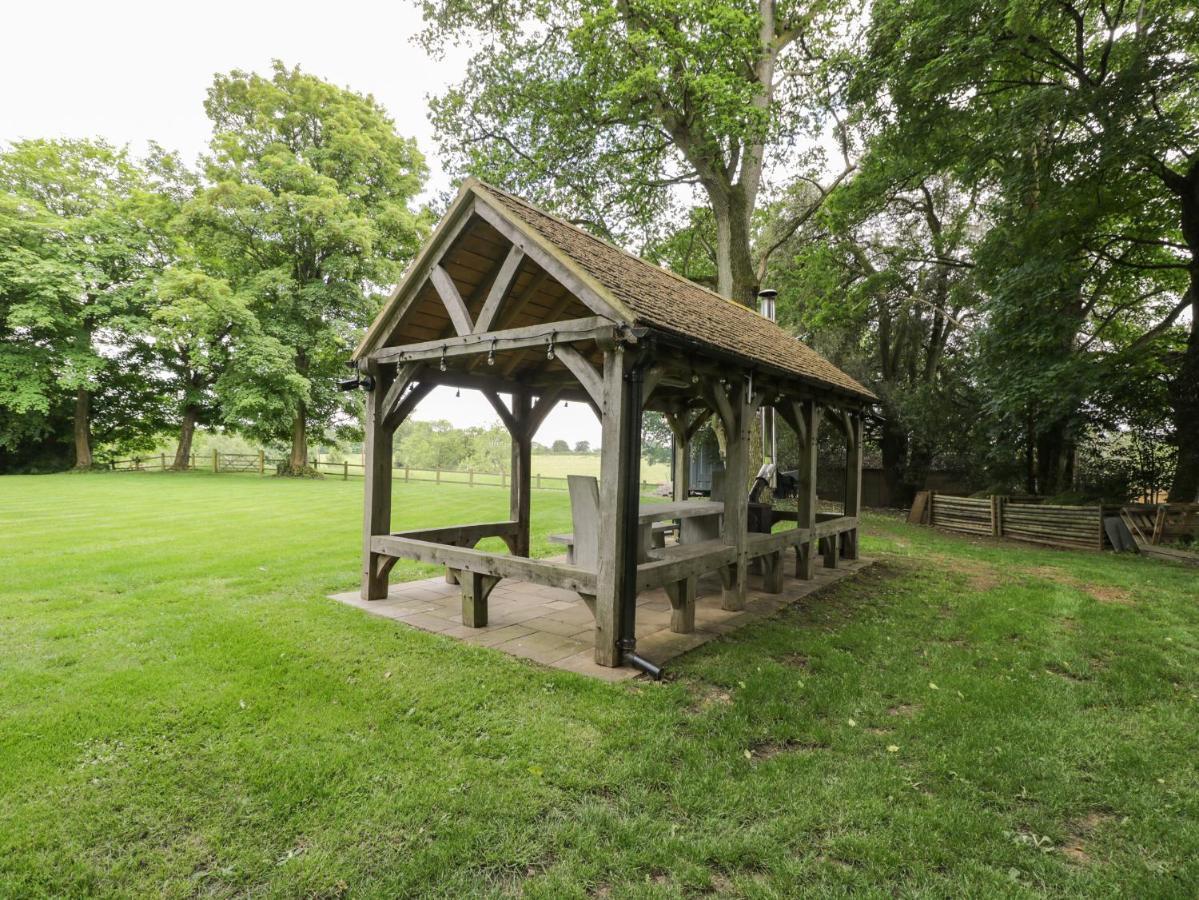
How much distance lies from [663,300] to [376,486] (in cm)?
369

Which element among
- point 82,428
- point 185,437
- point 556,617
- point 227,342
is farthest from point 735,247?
point 82,428

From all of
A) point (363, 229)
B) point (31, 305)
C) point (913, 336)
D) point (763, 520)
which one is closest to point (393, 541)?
point (763, 520)

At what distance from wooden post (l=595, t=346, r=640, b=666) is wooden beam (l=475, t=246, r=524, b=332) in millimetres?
1370

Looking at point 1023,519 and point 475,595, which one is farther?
point 1023,519

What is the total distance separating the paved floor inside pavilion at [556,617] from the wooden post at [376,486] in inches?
9.8

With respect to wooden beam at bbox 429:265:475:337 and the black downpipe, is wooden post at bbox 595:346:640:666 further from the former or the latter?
wooden beam at bbox 429:265:475:337

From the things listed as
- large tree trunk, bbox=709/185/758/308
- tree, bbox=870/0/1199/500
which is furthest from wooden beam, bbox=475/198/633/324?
large tree trunk, bbox=709/185/758/308

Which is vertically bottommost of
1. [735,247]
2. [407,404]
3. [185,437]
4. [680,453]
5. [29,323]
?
[680,453]

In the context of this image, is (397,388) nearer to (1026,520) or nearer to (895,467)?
(1026,520)

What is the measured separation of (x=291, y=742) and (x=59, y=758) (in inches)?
44.6

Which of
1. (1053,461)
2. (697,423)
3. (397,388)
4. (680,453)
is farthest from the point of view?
(1053,461)

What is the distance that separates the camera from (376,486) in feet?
20.5

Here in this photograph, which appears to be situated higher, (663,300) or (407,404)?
(663,300)

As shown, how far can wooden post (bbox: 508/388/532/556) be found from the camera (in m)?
7.65
